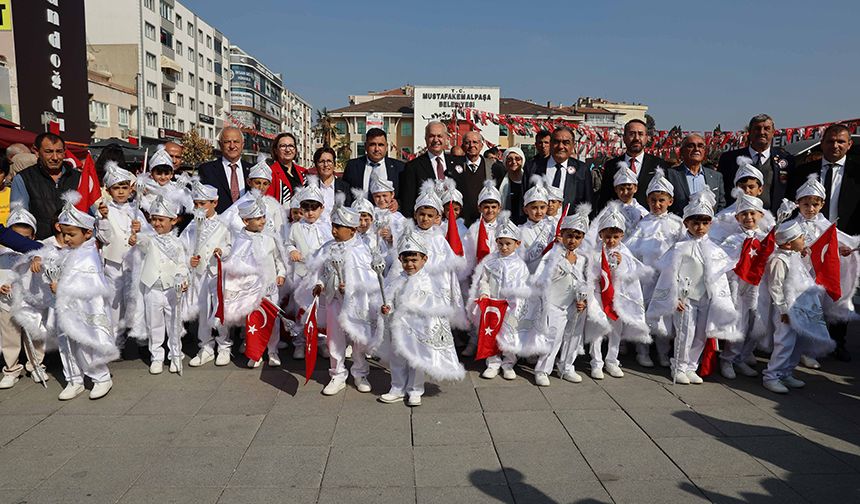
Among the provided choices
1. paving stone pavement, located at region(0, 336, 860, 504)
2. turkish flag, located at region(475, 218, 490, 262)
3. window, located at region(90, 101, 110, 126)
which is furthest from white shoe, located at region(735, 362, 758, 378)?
window, located at region(90, 101, 110, 126)

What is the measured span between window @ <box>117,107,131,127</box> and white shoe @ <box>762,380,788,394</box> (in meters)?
44.0

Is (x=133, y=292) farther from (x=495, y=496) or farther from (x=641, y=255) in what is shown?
(x=641, y=255)

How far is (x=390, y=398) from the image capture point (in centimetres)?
486

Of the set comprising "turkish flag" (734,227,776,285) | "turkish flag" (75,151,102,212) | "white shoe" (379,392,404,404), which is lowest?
"white shoe" (379,392,404,404)

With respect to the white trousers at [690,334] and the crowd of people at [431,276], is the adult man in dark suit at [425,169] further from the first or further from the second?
the white trousers at [690,334]

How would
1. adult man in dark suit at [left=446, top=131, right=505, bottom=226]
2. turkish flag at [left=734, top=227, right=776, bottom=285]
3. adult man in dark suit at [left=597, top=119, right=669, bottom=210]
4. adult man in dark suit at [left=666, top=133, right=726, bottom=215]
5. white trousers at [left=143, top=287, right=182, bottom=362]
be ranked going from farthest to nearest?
adult man in dark suit at [left=446, top=131, right=505, bottom=226]
adult man in dark suit at [left=597, top=119, right=669, bottom=210]
adult man in dark suit at [left=666, top=133, right=726, bottom=215]
white trousers at [left=143, top=287, right=182, bottom=362]
turkish flag at [left=734, top=227, right=776, bottom=285]

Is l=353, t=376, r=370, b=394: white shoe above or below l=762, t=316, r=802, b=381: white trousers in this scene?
below

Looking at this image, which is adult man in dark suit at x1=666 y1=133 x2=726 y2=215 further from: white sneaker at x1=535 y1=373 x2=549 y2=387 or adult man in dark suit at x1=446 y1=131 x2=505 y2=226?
white sneaker at x1=535 y1=373 x2=549 y2=387

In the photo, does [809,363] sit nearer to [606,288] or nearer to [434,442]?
[606,288]

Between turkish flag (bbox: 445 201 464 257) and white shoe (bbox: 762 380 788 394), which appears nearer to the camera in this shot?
white shoe (bbox: 762 380 788 394)

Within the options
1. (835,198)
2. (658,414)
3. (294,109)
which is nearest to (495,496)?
(658,414)

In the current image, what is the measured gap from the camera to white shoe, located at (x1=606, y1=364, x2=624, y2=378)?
18.2 feet

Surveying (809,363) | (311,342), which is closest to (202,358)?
(311,342)

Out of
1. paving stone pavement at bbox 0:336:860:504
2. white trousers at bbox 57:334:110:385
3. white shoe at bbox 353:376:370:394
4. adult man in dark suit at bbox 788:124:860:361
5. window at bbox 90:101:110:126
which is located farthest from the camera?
window at bbox 90:101:110:126
